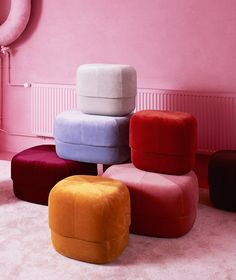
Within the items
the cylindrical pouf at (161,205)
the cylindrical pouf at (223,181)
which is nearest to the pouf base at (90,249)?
the cylindrical pouf at (161,205)

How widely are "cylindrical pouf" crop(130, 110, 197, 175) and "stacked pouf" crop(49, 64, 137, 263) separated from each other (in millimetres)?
242

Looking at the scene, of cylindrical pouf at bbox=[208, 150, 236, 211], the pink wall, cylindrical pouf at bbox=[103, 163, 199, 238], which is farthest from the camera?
the pink wall

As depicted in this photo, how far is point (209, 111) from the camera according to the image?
370 centimetres

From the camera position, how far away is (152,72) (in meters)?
3.90

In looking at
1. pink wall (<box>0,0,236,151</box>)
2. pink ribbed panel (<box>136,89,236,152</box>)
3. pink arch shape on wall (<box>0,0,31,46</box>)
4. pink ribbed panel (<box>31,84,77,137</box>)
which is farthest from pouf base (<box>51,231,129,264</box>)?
pink arch shape on wall (<box>0,0,31,46</box>)

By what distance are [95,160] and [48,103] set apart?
1.53 m

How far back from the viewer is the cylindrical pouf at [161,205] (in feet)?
8.32

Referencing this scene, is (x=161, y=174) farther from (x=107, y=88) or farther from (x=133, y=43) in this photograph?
(x=133, y=43)

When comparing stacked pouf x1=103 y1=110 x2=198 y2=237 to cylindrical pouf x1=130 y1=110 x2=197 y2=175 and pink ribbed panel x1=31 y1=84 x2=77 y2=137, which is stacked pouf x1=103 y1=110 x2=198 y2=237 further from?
pink ribbed panel x1=31 y1=84 x2=77 y2=137

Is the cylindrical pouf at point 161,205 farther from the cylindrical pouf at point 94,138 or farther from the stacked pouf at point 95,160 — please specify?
the cylindrical pouf at point 94,138

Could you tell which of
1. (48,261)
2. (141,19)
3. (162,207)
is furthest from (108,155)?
(141,19)

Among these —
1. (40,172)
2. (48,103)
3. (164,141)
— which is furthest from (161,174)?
(48,103)

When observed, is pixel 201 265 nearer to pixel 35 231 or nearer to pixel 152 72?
pixel 35 231

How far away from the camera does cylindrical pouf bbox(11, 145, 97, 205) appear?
3010 mm
